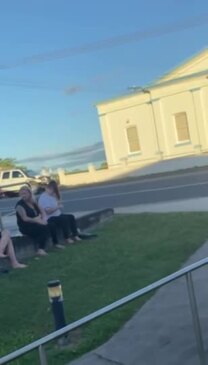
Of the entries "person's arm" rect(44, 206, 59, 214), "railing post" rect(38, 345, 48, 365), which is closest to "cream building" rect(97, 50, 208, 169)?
"person's arm" rect(44, 206, 59, 214)

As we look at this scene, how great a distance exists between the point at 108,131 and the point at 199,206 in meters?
35.0

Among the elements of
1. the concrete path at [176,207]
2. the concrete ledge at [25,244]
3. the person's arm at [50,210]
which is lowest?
the concrete path at [176,207]

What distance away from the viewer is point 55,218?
506 inches

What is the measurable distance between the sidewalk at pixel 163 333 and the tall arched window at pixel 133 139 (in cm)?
4690

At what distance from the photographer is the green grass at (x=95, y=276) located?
6.71 metres

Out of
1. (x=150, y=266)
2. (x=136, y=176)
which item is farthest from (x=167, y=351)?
(x=136, y=176)

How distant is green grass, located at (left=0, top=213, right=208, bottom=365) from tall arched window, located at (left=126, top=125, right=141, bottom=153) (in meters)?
37.0

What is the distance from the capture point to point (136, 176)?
46.3 metres

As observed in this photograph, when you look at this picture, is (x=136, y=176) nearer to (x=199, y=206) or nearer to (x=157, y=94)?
(x=157, y=94)

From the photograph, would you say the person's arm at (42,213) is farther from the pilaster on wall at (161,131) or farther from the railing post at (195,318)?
the pilaster on wall at (161,131)

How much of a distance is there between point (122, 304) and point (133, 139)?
160 ft

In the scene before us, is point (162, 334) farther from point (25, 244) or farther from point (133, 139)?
point (133, 139)

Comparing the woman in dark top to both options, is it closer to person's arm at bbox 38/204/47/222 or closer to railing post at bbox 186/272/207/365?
person's arm at bbox 38/204/47/222

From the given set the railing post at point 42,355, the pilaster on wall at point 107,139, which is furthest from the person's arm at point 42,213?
the pilaster on wall at point 107,139
